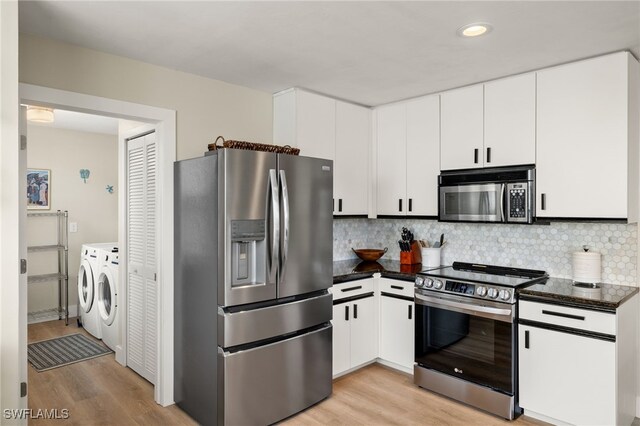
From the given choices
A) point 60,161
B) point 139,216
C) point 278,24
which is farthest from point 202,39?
point 60,161

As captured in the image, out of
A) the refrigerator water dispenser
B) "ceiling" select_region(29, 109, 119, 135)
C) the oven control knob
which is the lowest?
the oven control knob

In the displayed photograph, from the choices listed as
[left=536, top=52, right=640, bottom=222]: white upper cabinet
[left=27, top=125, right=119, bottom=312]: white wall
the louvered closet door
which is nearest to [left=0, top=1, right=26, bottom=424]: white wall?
the louvered closet door

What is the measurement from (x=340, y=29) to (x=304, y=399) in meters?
2.47

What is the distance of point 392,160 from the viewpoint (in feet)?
12.8

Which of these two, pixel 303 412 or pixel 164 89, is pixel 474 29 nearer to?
pixel 164 89

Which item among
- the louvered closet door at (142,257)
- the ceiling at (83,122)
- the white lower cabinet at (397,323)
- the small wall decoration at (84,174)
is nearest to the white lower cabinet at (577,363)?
the white lower cabinet at (397,323)

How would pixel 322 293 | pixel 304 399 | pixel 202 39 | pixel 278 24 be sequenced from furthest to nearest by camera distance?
pixel 322 293
pixel 304 399
pixel 202 39
pixel 278 24

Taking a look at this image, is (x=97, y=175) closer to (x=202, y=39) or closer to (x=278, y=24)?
(x=202, y=39)

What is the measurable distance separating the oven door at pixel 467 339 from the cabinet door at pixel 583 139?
85cm

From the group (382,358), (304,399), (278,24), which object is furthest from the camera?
(382,358)

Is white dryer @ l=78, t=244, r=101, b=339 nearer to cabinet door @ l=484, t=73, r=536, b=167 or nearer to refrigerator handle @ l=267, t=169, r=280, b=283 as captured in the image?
refrigerator handle @ l=267, t=169, r=280, b=283

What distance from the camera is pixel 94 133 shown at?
570cm

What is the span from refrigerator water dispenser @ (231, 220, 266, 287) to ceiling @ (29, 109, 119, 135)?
121 inches

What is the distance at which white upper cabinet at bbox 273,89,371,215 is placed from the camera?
345 cm
